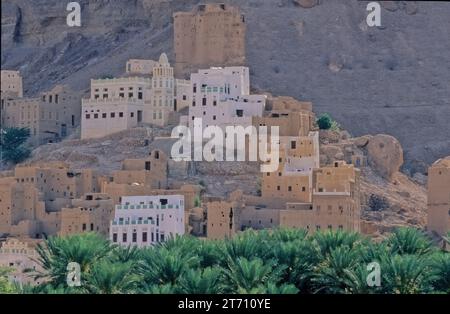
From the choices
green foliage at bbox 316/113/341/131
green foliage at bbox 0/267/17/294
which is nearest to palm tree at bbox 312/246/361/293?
green foliage at bbox 0/267/17/294

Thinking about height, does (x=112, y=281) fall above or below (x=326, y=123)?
below

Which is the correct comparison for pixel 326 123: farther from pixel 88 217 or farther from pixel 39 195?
pixel 88 217

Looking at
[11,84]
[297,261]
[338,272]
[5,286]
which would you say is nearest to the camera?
[338,272]

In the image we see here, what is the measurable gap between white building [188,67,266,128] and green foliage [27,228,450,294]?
24.7 metres

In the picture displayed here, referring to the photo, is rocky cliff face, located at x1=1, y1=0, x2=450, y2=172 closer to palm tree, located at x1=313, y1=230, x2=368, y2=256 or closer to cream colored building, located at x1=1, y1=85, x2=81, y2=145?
cream colored building, located at x1=1, y1=85, x2=81, y2=145

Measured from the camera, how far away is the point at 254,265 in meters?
70.4

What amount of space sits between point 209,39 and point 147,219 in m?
15.3

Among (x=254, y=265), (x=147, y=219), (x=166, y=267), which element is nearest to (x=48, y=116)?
(x=147, y=219)

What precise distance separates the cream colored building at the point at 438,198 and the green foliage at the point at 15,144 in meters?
17.1

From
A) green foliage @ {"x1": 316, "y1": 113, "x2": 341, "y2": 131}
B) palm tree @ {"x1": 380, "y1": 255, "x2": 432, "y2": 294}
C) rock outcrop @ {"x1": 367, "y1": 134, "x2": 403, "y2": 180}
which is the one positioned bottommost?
palm tree @ {"x1": 380, "y1": 255, "x2": 432, "y2": 294}

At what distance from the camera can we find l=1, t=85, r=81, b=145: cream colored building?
109 metres
